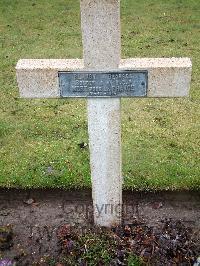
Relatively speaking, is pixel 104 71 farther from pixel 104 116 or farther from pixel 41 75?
pixel 41 75

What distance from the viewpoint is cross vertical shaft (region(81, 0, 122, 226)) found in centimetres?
352

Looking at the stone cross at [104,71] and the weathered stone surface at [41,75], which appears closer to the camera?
the stone cross at [104,71]

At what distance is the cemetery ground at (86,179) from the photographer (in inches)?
174

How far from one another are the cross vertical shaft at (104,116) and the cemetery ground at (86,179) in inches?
13.1

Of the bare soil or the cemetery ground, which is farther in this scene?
the bare soil

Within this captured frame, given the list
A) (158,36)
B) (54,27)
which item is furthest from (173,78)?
(54,27)

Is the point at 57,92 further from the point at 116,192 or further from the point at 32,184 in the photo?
the point at 32,184

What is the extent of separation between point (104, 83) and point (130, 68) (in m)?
0.25

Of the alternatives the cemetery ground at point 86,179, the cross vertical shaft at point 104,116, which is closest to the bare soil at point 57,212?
the cemetery ground at point 86,179

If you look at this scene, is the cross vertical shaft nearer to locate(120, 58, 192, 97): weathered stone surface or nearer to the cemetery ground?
locate(120, 58, 192, 97): weathered stone surface

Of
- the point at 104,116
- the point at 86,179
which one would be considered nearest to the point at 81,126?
the point at 86,179

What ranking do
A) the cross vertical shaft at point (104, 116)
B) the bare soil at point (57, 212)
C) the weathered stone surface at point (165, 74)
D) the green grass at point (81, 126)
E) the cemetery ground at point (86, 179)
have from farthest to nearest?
1. the green grass at point (81, 126)
2. the bare soil at point (57, 212)
3. the cemetery ground at point (86, 179)
4. the weathered stone surface at point (165, 74)
5. the cross vertical shaft at point (104, 116)

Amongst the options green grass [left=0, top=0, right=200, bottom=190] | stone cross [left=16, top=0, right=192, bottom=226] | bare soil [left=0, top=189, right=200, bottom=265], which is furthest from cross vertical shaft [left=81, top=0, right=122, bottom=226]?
green grass [left=0, top=0, right=200, bottom=190]

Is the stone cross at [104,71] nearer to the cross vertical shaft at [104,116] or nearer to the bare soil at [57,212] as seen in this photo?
the cross vertical shaft at [104,116]
